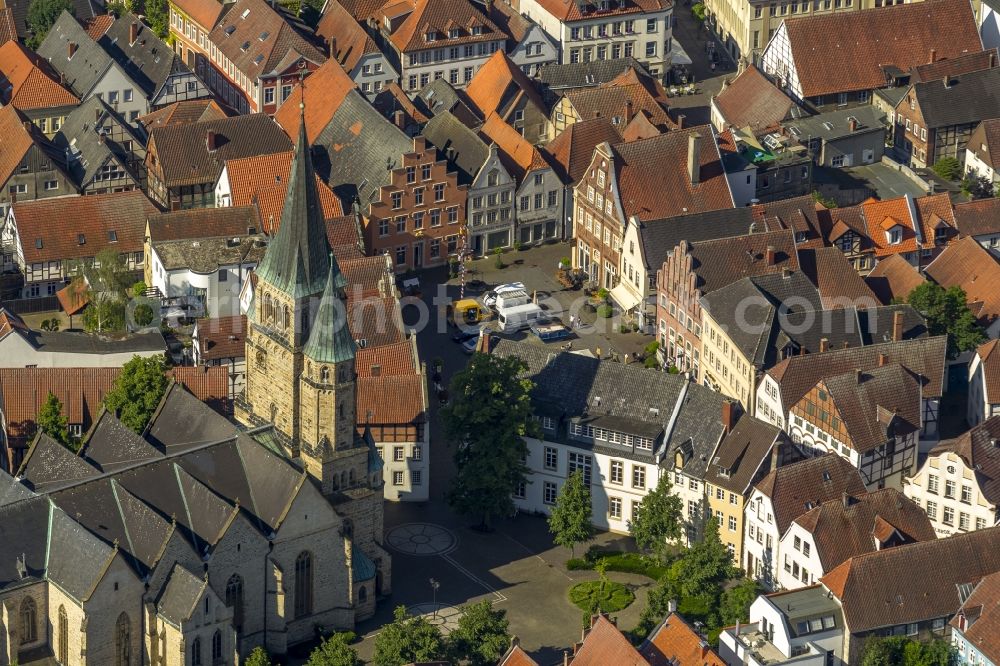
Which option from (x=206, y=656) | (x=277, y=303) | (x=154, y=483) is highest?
(x=277, y=303)

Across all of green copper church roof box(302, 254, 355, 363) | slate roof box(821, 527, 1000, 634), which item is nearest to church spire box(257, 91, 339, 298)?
green copper church roof box(302, 254, 355, 363)

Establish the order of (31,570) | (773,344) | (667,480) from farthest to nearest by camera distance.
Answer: (773,344) < (667,480) < (31,570)

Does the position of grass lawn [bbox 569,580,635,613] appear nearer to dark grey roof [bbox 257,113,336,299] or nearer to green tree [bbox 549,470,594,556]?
green tree [bbox 549,470,594,556]

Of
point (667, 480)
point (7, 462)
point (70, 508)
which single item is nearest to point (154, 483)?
point (70, 508)

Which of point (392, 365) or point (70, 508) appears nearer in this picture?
point (70, 508)

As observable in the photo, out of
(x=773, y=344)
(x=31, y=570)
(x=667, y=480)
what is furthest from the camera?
(x=773, y=344)

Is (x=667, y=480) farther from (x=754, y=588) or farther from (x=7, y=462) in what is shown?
(x=7, y=462)

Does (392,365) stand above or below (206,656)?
above
